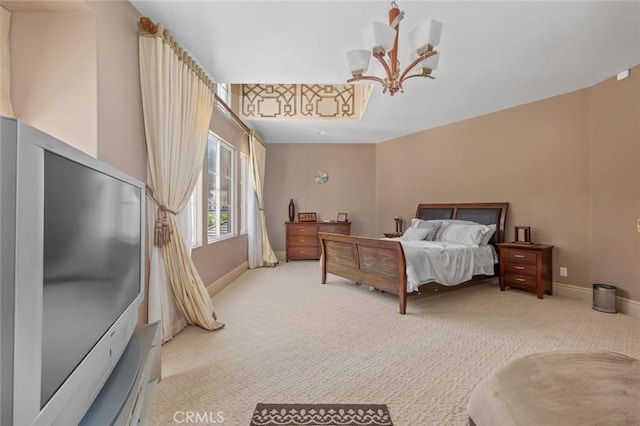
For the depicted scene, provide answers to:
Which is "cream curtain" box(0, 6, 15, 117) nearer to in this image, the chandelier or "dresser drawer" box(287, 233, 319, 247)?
the chandelier

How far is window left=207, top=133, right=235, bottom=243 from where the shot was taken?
395cm

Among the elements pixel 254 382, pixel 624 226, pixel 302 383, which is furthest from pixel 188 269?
pixel 624 226

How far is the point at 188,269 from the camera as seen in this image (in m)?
2.43

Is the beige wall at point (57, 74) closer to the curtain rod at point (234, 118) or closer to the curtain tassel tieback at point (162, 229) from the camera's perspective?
the curtain tassel tieback at point (162, 229)

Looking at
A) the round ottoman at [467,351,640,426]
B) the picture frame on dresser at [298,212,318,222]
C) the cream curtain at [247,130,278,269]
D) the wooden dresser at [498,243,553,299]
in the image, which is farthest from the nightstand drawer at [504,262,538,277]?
the cream curtain at [247,130,278,269]

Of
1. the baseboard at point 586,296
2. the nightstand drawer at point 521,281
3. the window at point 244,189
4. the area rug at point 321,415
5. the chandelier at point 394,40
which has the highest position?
the chandelier at point 394,40

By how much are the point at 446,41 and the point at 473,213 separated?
2928 millimetres

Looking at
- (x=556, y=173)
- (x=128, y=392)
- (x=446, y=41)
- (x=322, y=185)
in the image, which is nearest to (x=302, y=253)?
(x=322, y=185)

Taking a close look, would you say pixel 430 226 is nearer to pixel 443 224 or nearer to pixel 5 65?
pixel 443 224

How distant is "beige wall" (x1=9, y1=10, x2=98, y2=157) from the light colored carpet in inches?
63.9

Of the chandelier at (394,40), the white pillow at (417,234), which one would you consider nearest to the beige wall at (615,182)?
the white pillow at (417,234)

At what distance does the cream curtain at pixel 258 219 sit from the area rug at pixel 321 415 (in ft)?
12.9

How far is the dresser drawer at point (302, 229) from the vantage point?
6.04 m

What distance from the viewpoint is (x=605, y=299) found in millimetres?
3119
